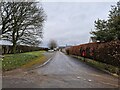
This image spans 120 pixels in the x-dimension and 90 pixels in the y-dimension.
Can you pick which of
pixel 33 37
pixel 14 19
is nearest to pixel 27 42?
pixel 33 37

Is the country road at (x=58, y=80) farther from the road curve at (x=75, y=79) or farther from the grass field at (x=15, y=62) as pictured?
the grass field at (x=15, y=62)

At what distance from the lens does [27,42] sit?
36.0 metres

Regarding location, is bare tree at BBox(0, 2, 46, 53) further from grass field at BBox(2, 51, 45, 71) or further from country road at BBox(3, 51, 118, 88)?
country road at BBox(3, 51, 118, 88)

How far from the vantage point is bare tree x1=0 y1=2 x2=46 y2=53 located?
99.5 feet

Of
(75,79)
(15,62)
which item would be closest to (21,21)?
(15,62)

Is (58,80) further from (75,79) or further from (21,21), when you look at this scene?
(21,21)

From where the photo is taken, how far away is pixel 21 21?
32.3 m

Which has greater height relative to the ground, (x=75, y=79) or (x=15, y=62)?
(x=15, y=62)

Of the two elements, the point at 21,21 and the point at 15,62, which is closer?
the point at 15,62

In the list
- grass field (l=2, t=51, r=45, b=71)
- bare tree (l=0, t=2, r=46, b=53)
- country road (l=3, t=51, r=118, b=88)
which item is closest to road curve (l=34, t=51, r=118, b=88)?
country road (l=3, t=51, r=118, b=88)

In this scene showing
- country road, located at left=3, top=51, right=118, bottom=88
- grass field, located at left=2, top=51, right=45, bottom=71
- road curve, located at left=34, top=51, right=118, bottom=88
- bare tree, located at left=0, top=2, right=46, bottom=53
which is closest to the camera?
country road, located at left=3, top=51, right=118, bottom=88

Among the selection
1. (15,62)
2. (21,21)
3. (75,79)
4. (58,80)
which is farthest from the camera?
(21,21)

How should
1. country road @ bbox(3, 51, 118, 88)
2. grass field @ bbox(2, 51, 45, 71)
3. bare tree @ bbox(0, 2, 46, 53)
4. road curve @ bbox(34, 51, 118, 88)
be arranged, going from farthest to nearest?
bare tree @ bbox(0, 2, 46, 53) < grass field @ bbox(2, 51, 45, 71) < road curve @ bbox(34, 51, 118, 88) < country road @ bbox(3, 51, 118, 88)

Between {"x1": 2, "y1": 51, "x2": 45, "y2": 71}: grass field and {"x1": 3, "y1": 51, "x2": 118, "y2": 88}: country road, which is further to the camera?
{"x1": 2, "y1": 51, "x2": 45, "y2": 71}: grass field
